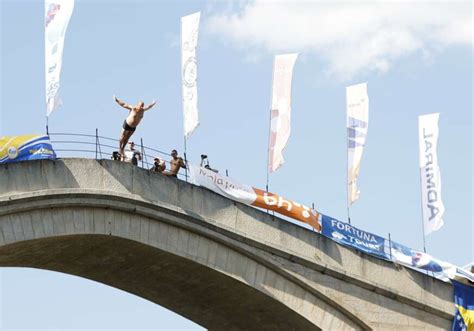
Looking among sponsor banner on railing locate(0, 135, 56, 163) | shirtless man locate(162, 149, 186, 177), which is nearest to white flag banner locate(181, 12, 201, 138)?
shirtless man locate(162, 149, 186, 177)

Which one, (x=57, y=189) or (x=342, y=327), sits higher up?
(x=57, y=189)

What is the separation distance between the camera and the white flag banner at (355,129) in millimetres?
51969

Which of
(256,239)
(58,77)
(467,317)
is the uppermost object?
(58,77)

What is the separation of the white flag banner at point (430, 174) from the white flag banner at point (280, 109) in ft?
20.0

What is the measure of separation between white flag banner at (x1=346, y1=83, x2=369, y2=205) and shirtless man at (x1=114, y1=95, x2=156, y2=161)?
9.60 meters

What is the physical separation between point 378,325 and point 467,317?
4.06 metres

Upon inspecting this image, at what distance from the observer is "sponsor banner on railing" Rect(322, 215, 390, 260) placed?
49.2 m

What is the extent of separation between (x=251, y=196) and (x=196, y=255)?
326 cm

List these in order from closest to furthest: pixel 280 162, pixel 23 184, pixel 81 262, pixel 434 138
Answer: pixel 23 184 → pixel 81 262 → pixel 280 162 → pixel 434 138

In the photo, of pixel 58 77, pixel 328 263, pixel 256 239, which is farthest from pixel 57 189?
pixel 328 263

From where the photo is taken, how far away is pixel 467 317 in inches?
2007

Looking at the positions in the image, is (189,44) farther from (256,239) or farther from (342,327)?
(342,327)

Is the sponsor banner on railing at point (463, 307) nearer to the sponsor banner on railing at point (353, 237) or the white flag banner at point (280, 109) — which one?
the sponsor banner on railing at point (353, 237)

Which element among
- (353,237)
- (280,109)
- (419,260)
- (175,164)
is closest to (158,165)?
(175,164)
